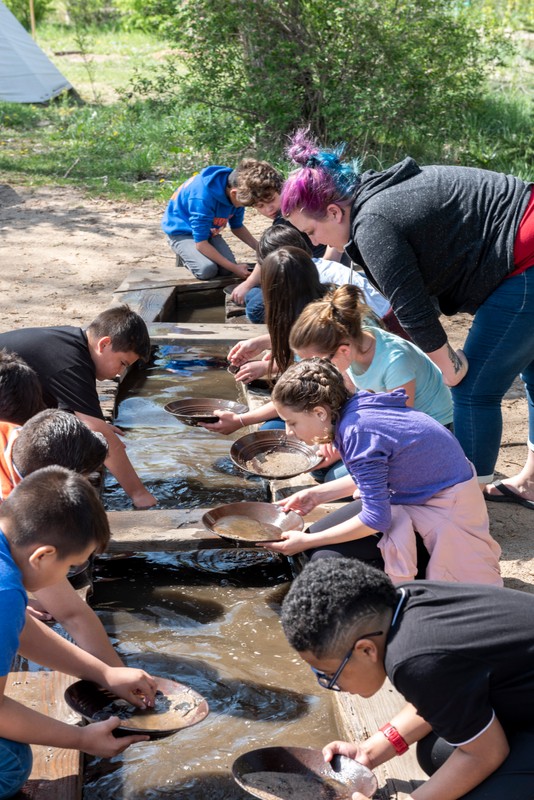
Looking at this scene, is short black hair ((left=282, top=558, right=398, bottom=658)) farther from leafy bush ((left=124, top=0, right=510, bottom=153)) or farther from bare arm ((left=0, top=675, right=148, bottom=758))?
leafy bush ((left=124, top=0, right=510, bottom=153))

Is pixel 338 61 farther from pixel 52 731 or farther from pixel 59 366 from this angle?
pixel 52 731

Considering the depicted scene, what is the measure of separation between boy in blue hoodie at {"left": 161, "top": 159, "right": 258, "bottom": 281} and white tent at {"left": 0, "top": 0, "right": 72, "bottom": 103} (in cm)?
999

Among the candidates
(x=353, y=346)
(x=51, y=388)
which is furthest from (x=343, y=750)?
(x=51, y=388)

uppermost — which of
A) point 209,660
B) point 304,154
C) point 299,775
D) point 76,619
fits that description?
point 304,154

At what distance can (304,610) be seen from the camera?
1868mm

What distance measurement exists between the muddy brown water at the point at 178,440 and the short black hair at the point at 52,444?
A: 1169 millimetres

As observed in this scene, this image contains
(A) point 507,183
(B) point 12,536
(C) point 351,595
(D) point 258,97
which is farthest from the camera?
(D) point 258,97

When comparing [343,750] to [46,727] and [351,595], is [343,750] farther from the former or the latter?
[46,727]

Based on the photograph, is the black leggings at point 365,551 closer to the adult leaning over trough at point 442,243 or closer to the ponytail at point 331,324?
the ponytail at point 331,324

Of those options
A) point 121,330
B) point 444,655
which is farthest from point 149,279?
point 444,655

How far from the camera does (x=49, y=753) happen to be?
227cm

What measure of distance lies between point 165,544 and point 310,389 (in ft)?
3.15

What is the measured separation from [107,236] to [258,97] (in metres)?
3.27

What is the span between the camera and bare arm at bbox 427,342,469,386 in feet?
11.0
